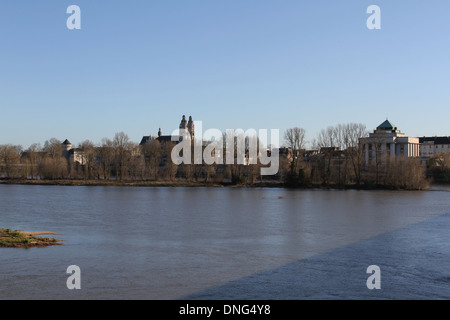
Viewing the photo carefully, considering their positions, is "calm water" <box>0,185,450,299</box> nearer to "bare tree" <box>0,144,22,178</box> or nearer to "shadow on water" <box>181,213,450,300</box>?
"shadow on water" <box>181,213,450,300</box>

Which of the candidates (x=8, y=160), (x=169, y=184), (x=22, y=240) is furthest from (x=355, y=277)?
(x=8, y=160)

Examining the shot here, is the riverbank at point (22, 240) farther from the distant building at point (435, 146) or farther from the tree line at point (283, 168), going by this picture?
the distant building at point (435, 146)

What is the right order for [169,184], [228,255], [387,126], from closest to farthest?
[228,255] < [169,184] < [387,126]

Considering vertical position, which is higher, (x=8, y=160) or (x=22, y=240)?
(x=8, y=160)

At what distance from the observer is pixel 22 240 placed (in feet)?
51.5

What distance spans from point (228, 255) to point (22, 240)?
669 centimetres

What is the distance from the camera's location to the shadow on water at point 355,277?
35.5 feet

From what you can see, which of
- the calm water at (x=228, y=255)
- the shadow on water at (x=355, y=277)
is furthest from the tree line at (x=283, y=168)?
the shadow on water at (x=355, y=277)

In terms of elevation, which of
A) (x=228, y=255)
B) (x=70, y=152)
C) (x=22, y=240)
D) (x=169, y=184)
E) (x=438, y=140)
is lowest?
(x=228, y=255)

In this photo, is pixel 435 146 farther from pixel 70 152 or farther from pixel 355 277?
pixel 355 277

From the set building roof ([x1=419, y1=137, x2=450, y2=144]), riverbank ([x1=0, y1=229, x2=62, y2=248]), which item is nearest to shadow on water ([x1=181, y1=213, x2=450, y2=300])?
riverbank ([x1=0, y1=229, x2=62, y2=248])

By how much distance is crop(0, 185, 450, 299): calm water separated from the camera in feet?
36.3

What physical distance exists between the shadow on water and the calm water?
2 centimetres
